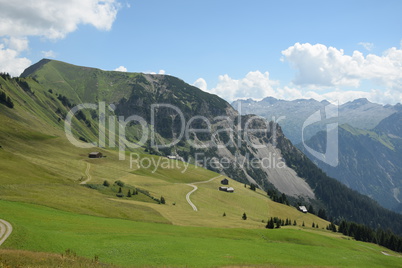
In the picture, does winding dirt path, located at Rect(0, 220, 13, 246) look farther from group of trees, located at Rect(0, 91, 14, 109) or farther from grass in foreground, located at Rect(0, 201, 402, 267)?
group of trees, located at Rect(0, 91, 14, 109)

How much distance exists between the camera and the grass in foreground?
1448 inches

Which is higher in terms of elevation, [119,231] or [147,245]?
[147,245]

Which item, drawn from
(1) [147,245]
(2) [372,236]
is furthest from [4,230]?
(2) [372,236]

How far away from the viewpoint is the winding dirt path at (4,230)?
115 feet

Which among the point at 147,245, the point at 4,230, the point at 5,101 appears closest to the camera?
the point at 4,230

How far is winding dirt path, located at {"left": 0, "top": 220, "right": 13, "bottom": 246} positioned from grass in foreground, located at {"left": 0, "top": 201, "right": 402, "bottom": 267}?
62 centimetres

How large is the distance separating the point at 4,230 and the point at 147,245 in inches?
684

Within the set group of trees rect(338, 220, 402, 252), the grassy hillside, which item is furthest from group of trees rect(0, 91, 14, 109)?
group of trees rect(338, 220, 402, 252)

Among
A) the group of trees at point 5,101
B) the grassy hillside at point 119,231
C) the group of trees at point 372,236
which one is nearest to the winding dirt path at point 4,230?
the grassy hillside at point 119,231

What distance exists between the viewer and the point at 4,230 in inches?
1489

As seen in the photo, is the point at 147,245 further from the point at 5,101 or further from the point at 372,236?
the point at 5,101

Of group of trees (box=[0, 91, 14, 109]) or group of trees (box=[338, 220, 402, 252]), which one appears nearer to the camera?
group of trees (box=[338, 220, 402, 252])

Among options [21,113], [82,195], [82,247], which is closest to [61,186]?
[82,195]

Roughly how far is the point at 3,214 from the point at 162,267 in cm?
2667
